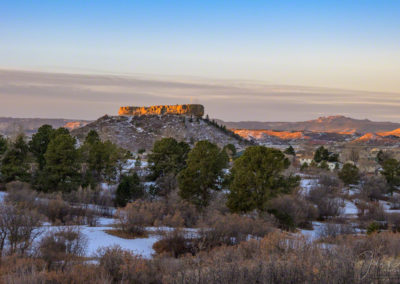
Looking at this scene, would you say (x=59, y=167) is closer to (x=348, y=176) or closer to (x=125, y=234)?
(x=125, y=234)

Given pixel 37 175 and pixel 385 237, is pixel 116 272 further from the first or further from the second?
pixel 37 175

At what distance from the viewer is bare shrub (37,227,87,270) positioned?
35.8 ft

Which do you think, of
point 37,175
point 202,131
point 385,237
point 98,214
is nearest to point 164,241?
point 385,237

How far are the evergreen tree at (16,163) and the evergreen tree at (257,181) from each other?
1676cm

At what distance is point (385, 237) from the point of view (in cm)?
1384

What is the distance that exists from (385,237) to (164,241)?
797 centimetres

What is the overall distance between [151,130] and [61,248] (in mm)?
93266

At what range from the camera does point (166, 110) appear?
14688 centimetres

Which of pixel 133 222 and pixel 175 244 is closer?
pixel 175 244

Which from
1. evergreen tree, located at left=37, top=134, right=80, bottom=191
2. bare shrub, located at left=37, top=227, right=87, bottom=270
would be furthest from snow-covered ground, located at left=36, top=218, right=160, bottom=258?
evergreen tree, located at left=37, top=134, right=80, bottom=191

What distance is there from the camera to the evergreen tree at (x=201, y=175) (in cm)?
2612

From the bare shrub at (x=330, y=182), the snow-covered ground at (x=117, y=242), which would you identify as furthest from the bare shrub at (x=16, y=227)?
the bare shrub at (x=330, y=182)

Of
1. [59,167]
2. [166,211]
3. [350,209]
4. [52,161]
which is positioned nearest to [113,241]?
[166,211]

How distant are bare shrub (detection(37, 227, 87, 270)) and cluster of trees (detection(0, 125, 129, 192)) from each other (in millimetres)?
15748
